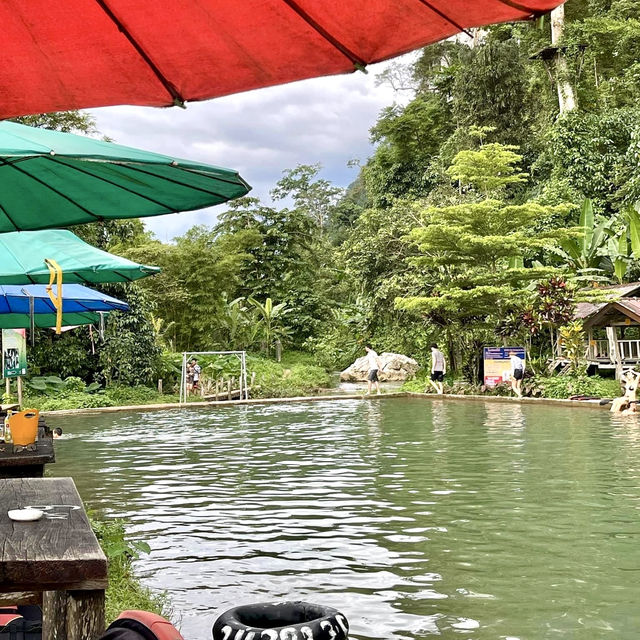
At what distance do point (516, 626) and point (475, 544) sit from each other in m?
1.78

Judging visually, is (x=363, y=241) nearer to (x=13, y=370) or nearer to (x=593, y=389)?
(x=593, y=389)

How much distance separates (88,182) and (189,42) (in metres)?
1.94

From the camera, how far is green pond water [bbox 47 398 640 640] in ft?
15.9

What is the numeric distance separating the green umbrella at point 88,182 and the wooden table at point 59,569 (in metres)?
1.42

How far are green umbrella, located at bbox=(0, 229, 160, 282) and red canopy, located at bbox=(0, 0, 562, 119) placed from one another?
140 inches

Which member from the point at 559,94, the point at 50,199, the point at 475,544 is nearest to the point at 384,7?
the point at 50,199

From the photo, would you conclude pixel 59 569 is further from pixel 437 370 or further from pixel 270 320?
pixel 270 320

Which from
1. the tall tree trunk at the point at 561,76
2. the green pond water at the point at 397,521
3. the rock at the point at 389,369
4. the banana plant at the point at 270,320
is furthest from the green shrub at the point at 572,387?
the tall tree trunk at the point at 561,76

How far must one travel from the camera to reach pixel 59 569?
2.40m

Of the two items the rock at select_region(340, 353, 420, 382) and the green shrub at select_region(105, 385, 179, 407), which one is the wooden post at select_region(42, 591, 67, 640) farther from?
the rock at select_region(340, 353, 420, 382)

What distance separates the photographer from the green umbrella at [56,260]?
5.65 meters

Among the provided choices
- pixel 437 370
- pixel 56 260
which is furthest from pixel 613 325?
pixel 56 260

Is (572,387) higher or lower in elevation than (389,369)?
lower

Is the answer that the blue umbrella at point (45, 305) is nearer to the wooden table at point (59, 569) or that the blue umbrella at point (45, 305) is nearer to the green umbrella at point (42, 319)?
the green umbrella at point (42, 319)
